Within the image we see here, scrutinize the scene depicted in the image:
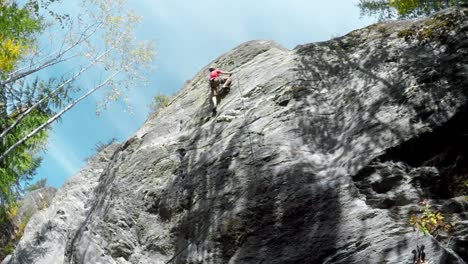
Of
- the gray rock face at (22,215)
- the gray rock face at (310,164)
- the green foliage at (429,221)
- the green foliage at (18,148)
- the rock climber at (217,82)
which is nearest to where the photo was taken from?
the green foliage at (429,221)

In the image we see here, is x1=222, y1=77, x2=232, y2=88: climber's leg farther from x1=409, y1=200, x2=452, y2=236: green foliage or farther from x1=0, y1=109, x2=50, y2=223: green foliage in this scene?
x1=0, y1=109, x2=50, y2=223: green foliage

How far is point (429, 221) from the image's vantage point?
7.43 meters

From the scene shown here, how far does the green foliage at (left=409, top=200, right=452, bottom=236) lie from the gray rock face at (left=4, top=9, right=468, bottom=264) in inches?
5.7

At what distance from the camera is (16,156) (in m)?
18.1

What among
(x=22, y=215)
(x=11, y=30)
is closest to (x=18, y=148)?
Result: (x=11, y=30)

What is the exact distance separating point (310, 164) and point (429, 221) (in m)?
2.45

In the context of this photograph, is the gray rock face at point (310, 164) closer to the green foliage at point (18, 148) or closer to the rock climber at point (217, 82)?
the rock climber at point (217, 82)

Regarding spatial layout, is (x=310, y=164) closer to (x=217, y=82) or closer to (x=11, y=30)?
(x=217, y=82)

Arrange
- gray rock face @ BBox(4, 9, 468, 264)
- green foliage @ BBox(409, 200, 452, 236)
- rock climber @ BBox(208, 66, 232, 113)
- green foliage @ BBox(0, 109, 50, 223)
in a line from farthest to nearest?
green foliage @ BBox(0, 109, 50, 223), rock climber @ BBox(208, 66, 232, 113), gray rock face @ BBox(4, 9, 468, 264), green foliage @ BBox(409, 200, 452, 236)

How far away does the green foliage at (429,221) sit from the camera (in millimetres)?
7304

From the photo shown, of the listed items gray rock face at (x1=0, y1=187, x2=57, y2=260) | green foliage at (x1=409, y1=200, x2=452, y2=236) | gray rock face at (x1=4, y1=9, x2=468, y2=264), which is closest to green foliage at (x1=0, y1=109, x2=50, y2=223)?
gray rock face at (x1=4, y1=9, x2=468, y2=264)

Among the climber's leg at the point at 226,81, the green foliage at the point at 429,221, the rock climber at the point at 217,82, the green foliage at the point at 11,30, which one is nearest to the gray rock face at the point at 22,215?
the green foliage at the point at 11,30

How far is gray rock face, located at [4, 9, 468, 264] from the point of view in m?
8.07

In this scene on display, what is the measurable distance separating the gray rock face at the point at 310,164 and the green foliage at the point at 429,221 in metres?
0.15
